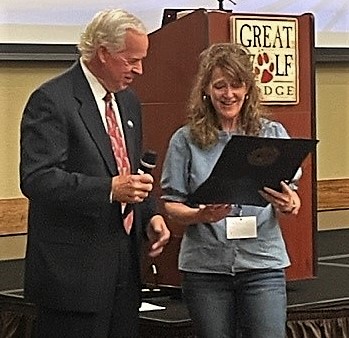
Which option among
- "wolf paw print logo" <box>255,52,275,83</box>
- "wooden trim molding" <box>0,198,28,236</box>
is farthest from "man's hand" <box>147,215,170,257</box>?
"wooden trim molding" <box>0,198,28,236</box>

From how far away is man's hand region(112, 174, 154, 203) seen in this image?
270cm

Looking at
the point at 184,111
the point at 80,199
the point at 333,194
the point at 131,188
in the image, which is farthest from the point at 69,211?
the point at 333,194

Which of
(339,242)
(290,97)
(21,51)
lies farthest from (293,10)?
(290,97)

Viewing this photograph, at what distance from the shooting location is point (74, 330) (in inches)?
112

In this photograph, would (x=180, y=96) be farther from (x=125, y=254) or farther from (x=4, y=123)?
A: (x=4, y=123)

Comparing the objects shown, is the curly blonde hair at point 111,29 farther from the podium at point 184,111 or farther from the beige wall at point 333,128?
the beige wall at point 333,128

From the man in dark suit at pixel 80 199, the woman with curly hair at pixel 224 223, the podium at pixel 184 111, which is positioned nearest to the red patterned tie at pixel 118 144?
the man in dark suit at pixel 80 199

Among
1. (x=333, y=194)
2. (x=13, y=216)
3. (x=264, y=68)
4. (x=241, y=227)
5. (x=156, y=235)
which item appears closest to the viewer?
(x=156, y=235)

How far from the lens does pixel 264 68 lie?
152 inches

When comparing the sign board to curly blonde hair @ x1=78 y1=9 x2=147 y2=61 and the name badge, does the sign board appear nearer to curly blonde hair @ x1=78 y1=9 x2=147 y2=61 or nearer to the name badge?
the name badge

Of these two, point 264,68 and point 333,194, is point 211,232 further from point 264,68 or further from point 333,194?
point 333,194

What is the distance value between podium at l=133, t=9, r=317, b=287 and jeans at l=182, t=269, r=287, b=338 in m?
0.81

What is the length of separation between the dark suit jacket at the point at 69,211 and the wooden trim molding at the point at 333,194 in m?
3.69

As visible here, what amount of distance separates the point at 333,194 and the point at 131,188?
13.0ft
